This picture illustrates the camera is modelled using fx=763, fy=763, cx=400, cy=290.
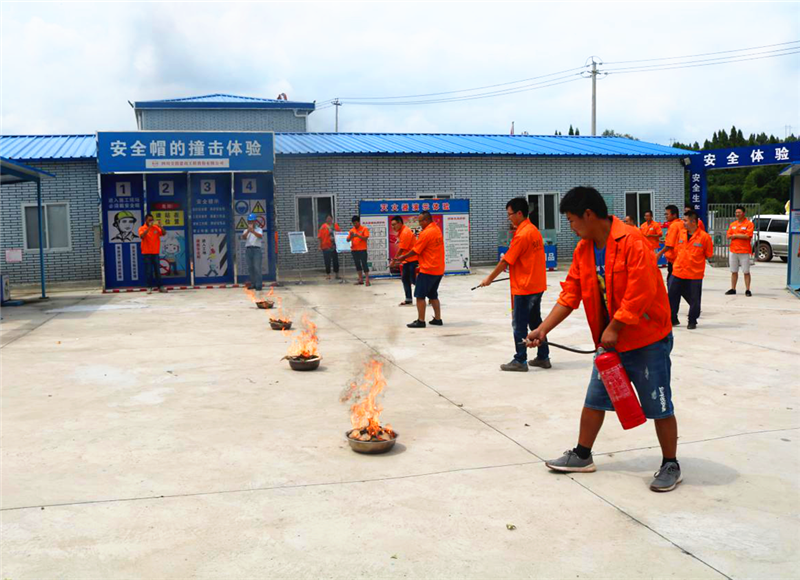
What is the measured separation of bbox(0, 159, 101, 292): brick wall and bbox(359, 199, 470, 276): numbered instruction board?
809cm

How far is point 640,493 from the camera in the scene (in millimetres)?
4629

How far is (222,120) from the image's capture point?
3103 cm

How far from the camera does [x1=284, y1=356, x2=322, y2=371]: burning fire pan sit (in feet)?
27.7

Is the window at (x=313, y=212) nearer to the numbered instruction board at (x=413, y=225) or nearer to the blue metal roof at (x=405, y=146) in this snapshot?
the blue metal roof at (x=405, y=146)

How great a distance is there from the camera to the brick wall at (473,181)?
79.3ft

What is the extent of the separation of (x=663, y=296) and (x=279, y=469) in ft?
9.00

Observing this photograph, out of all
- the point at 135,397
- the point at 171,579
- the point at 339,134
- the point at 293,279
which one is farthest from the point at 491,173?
the point at 171,579

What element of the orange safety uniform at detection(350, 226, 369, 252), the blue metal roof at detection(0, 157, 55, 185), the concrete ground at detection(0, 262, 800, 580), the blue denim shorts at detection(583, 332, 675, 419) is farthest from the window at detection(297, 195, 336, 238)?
the blue denim shorts at detection(583, 332, 675, 419)

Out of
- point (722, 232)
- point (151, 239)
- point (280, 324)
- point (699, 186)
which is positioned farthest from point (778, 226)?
point (280, 324)

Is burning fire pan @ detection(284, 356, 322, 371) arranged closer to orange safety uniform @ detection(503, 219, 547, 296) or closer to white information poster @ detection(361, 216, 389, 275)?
orange safety uniform @ detection(503, 219, 547, 296)

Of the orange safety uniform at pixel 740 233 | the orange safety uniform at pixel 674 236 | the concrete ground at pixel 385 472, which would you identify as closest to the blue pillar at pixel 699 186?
the orange safety uniform at pixel 740 233

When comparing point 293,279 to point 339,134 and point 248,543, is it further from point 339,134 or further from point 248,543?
point 248,543

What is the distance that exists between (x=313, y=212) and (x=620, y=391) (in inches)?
807

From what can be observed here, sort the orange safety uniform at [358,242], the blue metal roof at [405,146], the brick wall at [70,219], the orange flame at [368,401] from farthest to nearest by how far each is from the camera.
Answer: the blue metal roof at [405,146] < the brick wall at [70,219] < the orange safety uniform at [358,242] < the orange flame at [368,401]
